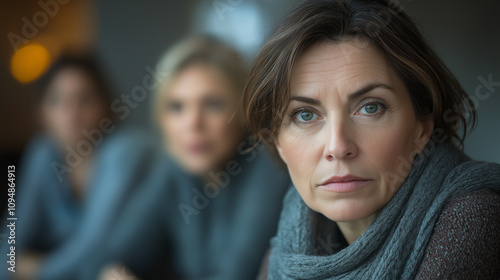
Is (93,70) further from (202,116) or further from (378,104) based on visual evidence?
(378,104)

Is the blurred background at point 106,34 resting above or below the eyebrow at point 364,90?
above

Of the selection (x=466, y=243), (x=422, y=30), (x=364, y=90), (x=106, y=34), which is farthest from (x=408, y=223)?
(x=106, y=34)

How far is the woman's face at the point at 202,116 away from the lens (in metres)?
1.33

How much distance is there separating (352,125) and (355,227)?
19 centimetres

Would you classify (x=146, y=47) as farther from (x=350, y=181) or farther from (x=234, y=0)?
(x=350, y=181)

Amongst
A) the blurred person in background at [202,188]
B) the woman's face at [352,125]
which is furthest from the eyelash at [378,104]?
the blurred person in background at [202,188]

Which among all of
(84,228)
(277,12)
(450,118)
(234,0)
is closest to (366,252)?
(450,118)

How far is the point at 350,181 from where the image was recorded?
67 centimetres

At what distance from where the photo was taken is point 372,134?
0.67m

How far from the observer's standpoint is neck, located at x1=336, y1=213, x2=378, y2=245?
747 mm

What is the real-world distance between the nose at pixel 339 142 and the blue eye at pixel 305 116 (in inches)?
1.4

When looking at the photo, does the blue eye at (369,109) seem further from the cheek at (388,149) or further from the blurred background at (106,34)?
the blurred background at (106,34)

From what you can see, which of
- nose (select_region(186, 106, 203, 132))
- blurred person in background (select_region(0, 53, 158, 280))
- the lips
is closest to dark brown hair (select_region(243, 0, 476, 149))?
the lips

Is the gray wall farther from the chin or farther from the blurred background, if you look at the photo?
the chin
